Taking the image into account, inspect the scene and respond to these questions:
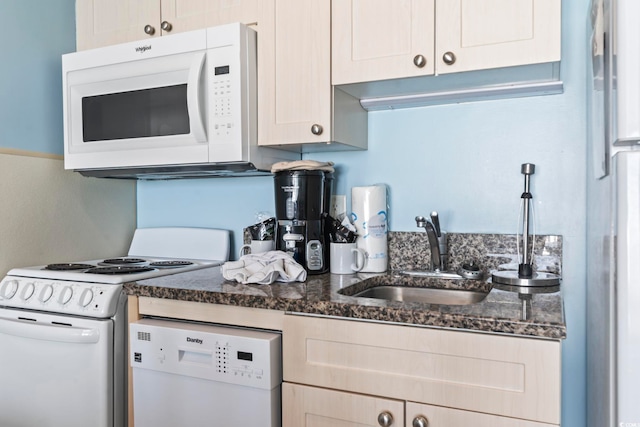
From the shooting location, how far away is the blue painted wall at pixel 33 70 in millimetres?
1966

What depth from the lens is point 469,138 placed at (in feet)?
5.97

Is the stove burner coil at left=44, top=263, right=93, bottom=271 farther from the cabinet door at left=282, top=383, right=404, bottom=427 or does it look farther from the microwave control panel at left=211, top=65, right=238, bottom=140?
the cabinet door at left=282, top=383, right=404, bottom=427

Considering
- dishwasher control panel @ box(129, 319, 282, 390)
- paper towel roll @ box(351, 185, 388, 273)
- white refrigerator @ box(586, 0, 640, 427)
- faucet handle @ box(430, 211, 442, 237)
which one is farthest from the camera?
paper towel roll @ box(351, 185, 388, 273)

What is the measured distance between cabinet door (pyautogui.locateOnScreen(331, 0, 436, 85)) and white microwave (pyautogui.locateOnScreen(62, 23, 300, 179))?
1.14ft

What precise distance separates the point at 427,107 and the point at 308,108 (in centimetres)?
47

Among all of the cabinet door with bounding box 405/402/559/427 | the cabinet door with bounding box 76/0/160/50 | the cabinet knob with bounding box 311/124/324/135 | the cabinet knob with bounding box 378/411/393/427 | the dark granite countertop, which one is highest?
the cabinet door with bounding box 76/0/160/50

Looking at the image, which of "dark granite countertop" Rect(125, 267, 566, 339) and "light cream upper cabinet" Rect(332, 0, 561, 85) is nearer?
"dark granite countertop" Rect(125, 267, 566, 339)

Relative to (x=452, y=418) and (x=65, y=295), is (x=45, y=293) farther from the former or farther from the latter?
(x=452, y=418)

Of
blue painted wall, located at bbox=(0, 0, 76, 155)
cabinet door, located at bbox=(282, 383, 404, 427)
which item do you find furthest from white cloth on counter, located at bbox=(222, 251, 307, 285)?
blue painted wall, located at bbox=(0, 0, 76, 155)

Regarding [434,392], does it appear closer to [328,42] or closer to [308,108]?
[308,108]

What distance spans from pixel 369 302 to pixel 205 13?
1276 millimetres

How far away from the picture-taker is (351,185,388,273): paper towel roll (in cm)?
183

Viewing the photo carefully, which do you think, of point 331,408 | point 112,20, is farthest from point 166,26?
point 331,408

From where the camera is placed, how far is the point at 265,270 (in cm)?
159
